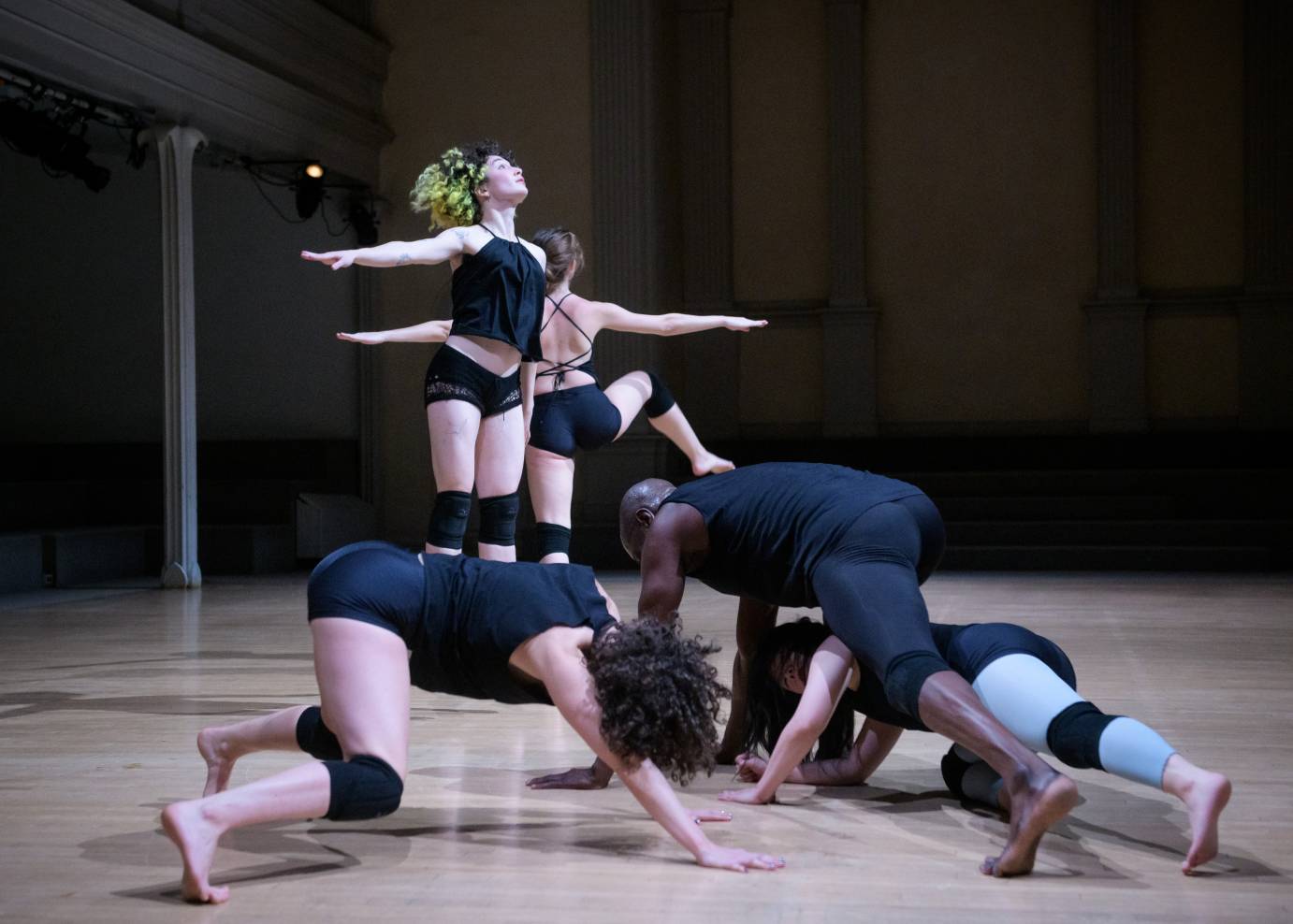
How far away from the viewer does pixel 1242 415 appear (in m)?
11.0

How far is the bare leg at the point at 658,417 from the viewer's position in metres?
5.12

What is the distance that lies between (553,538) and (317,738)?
2.27 meters

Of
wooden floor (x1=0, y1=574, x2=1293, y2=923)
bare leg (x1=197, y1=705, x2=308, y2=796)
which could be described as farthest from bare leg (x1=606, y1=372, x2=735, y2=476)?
bare leg (x1=197, y1=705, x2=308, y2=796)

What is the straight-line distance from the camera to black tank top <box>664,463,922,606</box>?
3.10 meters

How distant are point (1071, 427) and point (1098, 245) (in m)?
1.42

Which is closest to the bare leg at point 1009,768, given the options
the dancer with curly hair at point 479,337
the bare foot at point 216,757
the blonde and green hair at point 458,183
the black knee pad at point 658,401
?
the bare foot at point 216,757

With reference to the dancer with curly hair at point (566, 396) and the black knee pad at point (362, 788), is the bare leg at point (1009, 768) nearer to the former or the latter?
the black knee pad at point (362, 788)

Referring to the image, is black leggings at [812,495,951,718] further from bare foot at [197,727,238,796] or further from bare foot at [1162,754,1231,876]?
bare foot at [197,727,238,796]

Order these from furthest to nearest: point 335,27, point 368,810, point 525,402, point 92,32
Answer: point 335,27 → point 92,32 → point 525,402 → point 368,810

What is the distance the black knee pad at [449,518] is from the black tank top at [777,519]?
45.4 inches

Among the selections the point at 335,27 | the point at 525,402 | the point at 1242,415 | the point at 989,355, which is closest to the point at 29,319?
the point at 335,27

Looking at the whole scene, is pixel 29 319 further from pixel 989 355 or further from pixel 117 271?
pixel 989 355

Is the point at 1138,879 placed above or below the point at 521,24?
below

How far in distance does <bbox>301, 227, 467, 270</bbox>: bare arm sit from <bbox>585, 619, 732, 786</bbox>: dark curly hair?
1534 millimetres
